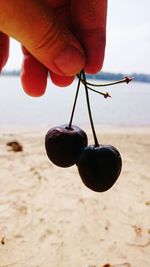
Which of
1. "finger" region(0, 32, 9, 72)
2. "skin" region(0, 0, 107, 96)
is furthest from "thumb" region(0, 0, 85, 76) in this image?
"finger" region(0, 32, 9, 72)

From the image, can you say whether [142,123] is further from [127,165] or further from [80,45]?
[80,45]

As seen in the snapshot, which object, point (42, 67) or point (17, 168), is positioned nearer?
point (42, 67)

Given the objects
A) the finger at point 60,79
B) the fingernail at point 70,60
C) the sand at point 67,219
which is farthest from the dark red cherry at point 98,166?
the sand at point 67,219

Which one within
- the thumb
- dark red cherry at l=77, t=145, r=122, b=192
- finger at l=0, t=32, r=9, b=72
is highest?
the thumb

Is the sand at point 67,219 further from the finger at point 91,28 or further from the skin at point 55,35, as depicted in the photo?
the finger at point 91,28

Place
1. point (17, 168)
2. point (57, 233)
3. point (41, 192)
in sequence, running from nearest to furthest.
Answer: point (57, 233), point (41, 192), point (17, 168)

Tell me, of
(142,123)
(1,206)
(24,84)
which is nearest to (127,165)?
(1,206)

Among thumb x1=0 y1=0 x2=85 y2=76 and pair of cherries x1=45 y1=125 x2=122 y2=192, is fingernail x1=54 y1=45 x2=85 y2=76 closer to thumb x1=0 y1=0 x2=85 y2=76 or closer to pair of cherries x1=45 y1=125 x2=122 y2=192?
thumb x1=0 y1=0 x2=85 y2=76
